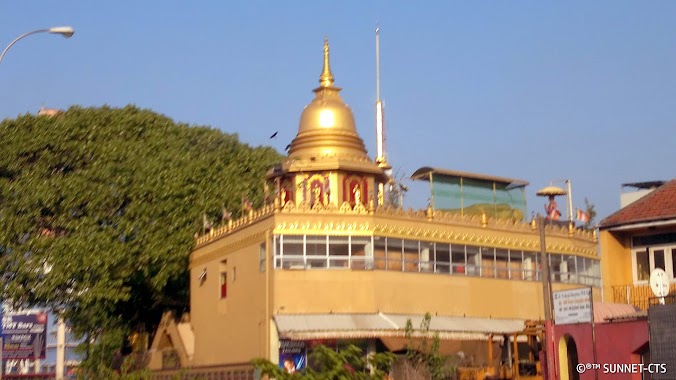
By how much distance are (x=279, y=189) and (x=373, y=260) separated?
6131mm

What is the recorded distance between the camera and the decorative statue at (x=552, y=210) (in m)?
42.4

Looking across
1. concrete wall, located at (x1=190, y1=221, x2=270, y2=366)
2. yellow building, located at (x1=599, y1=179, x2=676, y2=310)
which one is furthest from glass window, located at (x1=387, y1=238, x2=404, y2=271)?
yellow building, located at (x1=599, y1=179, x2=676, y2=310)

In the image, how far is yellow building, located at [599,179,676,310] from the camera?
3250 cm

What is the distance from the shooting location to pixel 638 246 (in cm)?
3338

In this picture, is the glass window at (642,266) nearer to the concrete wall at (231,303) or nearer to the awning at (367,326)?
the awning at (367,326)

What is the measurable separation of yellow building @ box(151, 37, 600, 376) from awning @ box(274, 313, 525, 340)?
44mm

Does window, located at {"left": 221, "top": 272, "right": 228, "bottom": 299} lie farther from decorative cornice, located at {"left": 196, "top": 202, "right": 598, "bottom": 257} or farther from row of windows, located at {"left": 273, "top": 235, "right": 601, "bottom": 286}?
row of windows, located at {"left": 273, "top": 235, "right": 601, "bottom": 286}

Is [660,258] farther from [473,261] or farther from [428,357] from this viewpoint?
[473,261]

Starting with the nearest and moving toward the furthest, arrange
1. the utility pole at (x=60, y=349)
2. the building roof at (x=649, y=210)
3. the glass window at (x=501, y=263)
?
the building roof at (x=649, y=210), the glass window at (x=501, y=263), the utility pole at (x=60, y=349)

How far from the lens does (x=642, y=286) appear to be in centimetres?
3347

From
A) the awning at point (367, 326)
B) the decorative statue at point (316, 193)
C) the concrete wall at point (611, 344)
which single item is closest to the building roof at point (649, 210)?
the concrete wall at point (611, 344)

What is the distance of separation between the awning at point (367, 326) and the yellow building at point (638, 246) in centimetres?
492

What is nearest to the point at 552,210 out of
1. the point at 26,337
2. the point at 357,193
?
→ the point at 357,193

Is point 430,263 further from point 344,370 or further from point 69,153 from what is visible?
point 69,153
